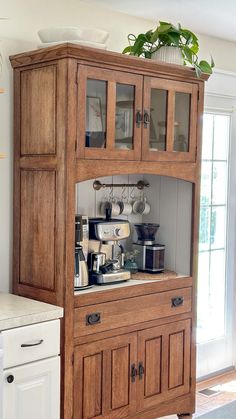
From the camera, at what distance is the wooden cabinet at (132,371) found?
298 centimetres

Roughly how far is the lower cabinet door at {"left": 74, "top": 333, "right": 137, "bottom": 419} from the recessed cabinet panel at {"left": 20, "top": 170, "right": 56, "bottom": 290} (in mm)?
416

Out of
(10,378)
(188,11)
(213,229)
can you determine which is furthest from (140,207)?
(10,378)

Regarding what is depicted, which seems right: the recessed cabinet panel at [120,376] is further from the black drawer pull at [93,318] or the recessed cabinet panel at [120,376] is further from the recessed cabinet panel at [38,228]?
the recessed cabinet panel at [38,228]

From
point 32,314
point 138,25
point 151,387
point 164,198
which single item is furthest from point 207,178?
point 32,314

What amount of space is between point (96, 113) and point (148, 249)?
96 cm

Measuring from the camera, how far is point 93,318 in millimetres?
2973

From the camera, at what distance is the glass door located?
422cm

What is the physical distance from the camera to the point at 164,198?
3664 millimetres

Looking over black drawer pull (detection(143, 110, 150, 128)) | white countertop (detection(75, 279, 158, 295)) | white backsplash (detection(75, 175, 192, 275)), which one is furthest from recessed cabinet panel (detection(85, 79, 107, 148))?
white countertop (detection(75, 279, 158, 295))

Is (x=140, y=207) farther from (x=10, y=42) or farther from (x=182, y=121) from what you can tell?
(x=10, y=42)

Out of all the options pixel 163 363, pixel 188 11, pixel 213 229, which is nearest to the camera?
pixel 163 363

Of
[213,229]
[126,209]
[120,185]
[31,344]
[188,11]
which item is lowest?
[31,344]

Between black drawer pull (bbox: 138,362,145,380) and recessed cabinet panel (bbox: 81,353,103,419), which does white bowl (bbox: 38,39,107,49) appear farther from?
black drawer pull (bbox: 138,362,145,380)

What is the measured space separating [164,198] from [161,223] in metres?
0.16
